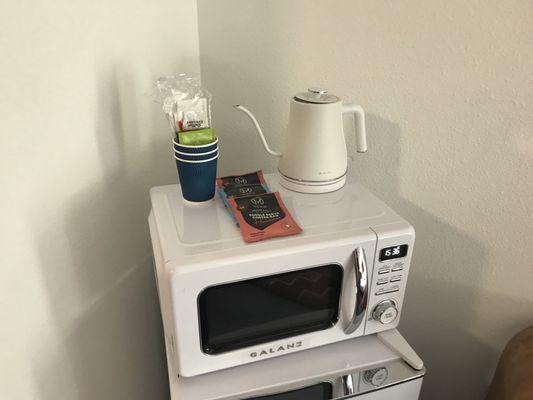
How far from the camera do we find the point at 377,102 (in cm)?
98

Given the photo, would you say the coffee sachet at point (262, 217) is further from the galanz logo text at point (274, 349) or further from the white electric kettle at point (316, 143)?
the galanz logo text at point (274, 349)

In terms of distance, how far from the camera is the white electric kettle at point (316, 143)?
830 millimetres

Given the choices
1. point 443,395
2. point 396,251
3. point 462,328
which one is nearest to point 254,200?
point 396,251

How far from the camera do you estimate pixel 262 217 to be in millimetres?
763

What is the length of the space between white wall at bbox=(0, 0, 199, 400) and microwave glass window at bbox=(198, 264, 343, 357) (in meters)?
0.29

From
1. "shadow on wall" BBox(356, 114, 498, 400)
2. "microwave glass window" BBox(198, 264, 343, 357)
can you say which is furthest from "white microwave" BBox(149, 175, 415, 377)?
"shadow on wall" BBox(356, 114, 498, 400)

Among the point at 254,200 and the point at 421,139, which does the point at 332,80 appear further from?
the point at 254,200

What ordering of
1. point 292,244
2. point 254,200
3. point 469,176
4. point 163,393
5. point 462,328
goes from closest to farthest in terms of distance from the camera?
point 292,244 < point 254,200 < point 469,176 < point 462,328 < point 163,393

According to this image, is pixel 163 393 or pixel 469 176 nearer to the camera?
pixel 469 176

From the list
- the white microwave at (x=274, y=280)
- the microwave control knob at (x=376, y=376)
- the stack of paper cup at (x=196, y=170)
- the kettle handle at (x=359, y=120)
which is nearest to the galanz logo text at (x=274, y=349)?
the white microwave at (x=274, y=280)

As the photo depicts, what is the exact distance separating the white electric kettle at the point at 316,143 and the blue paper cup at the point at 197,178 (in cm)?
16

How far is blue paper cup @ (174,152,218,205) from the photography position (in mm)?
792

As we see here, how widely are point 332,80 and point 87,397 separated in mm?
852

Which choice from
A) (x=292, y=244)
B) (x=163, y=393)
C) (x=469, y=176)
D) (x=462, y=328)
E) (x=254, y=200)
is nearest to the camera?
(x=292, y=244)
